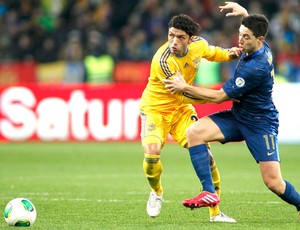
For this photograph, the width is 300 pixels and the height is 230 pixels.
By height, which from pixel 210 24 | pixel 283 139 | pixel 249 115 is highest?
pixel 249 115

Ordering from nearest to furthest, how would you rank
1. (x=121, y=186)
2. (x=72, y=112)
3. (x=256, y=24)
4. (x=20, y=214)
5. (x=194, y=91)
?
(x=20, y=214), (x=256, y=24), (x=194, y=91), (x=121, y=186), (x=72, y=112)

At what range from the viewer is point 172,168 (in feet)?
47.9

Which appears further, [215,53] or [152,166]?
[215,53]

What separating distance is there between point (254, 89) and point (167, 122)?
4.55ft

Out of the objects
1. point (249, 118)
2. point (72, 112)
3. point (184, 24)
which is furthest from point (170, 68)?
point (72, 112)

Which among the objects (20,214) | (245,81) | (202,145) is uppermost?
(245,81)

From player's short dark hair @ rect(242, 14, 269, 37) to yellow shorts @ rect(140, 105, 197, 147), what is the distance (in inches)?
61.0

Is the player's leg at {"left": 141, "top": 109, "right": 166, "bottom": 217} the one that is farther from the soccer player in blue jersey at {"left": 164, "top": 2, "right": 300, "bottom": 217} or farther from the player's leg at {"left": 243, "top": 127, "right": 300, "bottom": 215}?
the player's leg at {"left": 243, "top": 127, "right": 300, "bottom": 215}

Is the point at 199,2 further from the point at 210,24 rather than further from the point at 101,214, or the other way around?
the point at 101,214

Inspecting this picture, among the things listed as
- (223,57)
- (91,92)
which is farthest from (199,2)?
(223,57)

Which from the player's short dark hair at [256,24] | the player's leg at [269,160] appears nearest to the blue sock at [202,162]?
the player's leg at [269,160]

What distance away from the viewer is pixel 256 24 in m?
8.39

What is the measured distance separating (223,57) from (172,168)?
525cm

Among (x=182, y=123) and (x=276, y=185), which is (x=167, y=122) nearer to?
(x=182, y=123)
